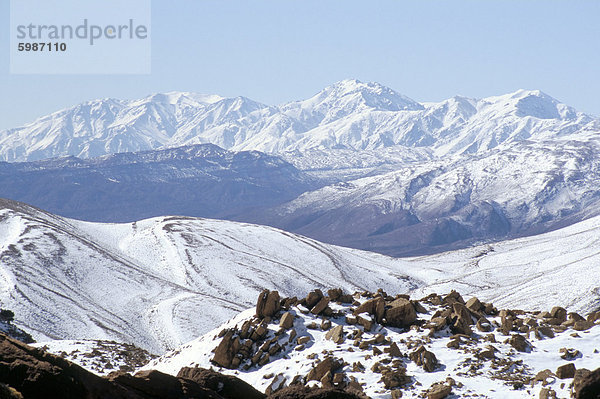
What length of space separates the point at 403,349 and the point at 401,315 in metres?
4.06

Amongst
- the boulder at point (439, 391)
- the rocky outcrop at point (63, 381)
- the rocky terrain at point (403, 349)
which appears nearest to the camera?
the rocky outcrop at point (63, 381)

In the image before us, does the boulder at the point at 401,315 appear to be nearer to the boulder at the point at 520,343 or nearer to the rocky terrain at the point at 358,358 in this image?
the rocky terrain at the point at 358,358

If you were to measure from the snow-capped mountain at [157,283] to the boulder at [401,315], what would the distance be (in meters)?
73.5

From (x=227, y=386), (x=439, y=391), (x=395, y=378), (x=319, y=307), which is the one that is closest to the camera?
(x=227, y=386)

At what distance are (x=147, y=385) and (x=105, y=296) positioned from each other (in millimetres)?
123433

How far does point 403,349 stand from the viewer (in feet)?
107

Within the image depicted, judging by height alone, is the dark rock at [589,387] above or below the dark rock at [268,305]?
above

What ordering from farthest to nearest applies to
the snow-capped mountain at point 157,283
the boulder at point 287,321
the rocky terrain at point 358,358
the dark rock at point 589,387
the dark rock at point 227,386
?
the snow-capped mountain at point 157,283, the boulder at point 287,321, the dark rock at point 589,387, the dark rock at point 227,386, the rocky terrain at point 358,358

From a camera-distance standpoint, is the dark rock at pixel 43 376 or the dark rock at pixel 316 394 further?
the dark rock at pixel 316 394

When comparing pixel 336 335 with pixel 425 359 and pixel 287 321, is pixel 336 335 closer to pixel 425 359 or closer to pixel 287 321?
pixel 287 321

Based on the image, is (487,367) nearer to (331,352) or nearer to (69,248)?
(331,352)

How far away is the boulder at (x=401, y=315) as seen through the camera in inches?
1433

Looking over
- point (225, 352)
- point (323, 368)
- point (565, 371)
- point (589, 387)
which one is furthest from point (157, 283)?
point (589, 387)

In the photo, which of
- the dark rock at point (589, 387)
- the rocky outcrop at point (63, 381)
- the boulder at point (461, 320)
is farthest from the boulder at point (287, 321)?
the dark rock at point (589, 387)
